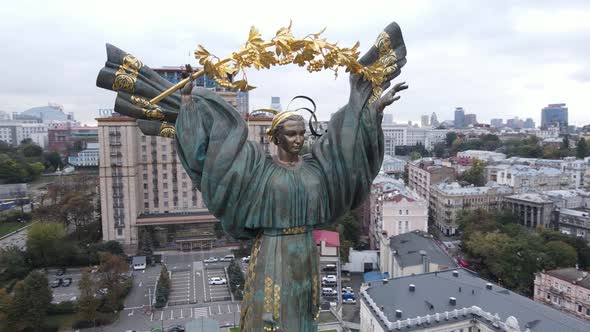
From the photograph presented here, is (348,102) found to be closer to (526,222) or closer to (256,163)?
(256,163)

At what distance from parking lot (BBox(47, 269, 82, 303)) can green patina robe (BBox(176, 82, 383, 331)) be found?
2831 cm

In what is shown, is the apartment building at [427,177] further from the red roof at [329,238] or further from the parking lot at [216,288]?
the parking lot at [216,288]

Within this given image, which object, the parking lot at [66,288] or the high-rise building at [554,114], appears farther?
the high-rise building at [554,114]

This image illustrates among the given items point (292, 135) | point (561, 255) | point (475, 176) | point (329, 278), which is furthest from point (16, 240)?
point (475, 176)

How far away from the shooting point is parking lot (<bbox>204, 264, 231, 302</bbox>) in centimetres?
2959

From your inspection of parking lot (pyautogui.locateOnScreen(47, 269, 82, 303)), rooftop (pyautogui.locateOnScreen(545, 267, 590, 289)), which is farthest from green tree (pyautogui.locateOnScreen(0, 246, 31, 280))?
rooftop (pyautogui.locateOnScreen(545, 267, 590, 289))

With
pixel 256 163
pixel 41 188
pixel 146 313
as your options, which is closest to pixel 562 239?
pixel 146 313

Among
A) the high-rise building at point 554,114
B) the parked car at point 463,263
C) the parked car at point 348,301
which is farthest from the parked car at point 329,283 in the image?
the high-rise building at point 554,114

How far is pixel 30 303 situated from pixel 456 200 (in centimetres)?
3981

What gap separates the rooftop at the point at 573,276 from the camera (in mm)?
25477

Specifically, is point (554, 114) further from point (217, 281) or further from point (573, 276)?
point (217, 281)

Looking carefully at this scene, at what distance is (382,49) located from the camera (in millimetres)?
6055

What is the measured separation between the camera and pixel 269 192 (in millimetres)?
5586

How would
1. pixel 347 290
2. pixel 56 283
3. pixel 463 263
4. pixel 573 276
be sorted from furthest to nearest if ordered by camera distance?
pixel 463 263 → pixel 56 283 → pixel 347 290 → pixel 573 276
